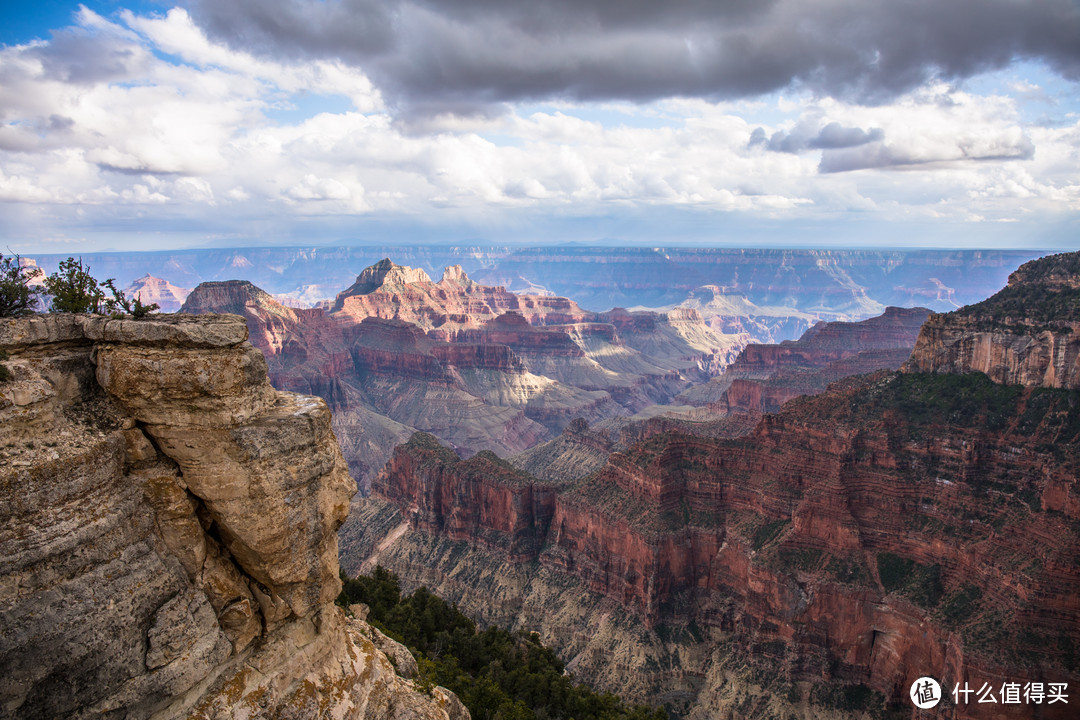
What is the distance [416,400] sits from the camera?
577ft

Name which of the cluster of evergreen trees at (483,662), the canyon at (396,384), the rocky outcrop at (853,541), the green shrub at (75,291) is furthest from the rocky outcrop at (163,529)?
the canyon at (396,384)

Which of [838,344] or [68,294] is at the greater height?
[68,294]

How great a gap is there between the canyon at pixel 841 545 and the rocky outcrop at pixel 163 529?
42.9 metres

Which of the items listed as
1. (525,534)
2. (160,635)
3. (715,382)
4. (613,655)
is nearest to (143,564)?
(160,635)

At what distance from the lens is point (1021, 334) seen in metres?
58.0

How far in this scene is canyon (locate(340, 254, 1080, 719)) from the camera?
44.6m

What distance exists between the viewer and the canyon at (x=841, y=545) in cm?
4462

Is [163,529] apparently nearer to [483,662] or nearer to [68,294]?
[68,294]

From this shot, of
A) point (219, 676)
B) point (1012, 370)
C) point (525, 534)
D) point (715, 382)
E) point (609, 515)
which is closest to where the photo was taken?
point (219, 676)

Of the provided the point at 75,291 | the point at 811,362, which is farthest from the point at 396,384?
the point at 75,291

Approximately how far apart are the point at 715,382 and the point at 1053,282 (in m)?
131

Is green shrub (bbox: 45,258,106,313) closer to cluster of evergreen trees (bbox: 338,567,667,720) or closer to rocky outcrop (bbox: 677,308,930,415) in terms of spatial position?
cluster of evergreen trees (bbox: 338,567,667,720)

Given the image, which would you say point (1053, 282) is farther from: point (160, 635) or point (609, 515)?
point (160, 635)

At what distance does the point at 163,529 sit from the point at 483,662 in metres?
39.5
